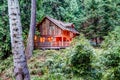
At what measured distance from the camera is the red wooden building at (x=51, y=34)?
26359 mm

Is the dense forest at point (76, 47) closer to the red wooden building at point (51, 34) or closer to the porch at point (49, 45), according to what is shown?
the red wooden building at point (51, 34)

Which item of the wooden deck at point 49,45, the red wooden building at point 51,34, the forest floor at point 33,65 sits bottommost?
the forest floor at point 33,65

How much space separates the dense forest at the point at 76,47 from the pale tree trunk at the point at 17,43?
2150 millimetres

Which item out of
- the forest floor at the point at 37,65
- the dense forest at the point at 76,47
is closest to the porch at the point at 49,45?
the dense forest at the point at 76,47

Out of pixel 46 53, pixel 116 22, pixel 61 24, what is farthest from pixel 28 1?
pixel 116 22

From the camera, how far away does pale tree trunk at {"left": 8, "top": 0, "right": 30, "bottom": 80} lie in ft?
22.4

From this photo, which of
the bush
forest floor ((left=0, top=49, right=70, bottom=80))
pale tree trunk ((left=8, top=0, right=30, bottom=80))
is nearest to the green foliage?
the bush

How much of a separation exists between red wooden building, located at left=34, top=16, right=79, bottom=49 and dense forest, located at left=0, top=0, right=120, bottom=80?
36.7 inches

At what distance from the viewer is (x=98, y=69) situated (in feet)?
28.2

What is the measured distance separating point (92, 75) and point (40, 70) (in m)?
9.88

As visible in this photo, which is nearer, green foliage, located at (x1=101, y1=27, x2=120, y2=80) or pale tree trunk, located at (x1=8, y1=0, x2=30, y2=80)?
pale tree trunk, located at (x1=8, y1=0, x2=30, y2=80)

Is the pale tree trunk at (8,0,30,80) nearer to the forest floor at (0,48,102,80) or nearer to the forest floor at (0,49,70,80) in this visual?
the forest floor at (0,48,102,80)

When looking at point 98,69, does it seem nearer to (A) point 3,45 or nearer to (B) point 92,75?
(B) point 92,75

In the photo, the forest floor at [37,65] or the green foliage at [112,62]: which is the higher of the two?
the green foliage at [112,62]
